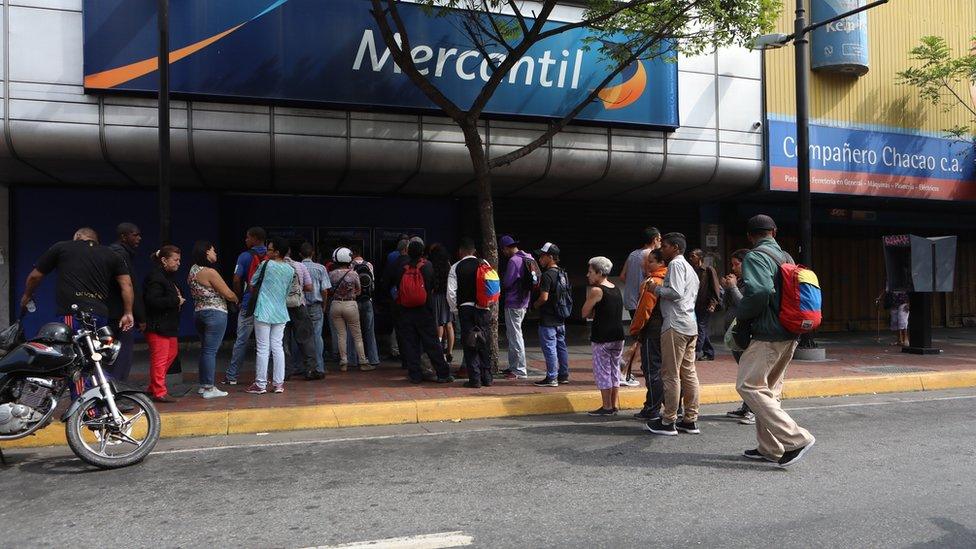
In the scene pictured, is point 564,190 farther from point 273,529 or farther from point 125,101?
point 273,529

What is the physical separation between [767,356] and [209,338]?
568cm

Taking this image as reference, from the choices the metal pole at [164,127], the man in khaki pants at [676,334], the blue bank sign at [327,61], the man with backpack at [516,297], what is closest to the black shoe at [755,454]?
the man in khaki pants at [676,334]

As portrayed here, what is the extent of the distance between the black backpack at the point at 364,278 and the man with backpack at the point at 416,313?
50.1 inches

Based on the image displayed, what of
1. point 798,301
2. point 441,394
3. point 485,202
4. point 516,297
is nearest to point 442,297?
point 516,297

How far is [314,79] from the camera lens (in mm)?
10094

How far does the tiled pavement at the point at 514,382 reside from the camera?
292 inches

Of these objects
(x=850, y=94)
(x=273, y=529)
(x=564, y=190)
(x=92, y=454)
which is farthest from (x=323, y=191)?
(x=850, y=94)

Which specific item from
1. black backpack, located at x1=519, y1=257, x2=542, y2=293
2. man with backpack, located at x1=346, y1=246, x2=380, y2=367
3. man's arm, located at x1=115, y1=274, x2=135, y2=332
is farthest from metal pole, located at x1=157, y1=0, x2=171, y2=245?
black backpack, located at x1=519, y1=257, x2=542, y2=293

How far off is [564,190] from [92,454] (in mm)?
9461

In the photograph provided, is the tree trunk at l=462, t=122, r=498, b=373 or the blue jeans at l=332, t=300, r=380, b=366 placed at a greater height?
the tree trunk at l=462, t=122, r=498, b=373

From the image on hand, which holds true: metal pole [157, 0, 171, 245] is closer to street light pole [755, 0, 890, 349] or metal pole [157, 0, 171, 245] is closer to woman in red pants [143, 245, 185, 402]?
woman in red pants [143, 245, 185, 402]

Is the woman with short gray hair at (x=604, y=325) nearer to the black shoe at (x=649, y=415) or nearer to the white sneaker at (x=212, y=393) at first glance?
the black shoe at (x=649, y=415)

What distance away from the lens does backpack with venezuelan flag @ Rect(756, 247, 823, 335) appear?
16.4 feet

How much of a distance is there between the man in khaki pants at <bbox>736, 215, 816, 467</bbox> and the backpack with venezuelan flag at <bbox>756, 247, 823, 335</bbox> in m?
0.05
